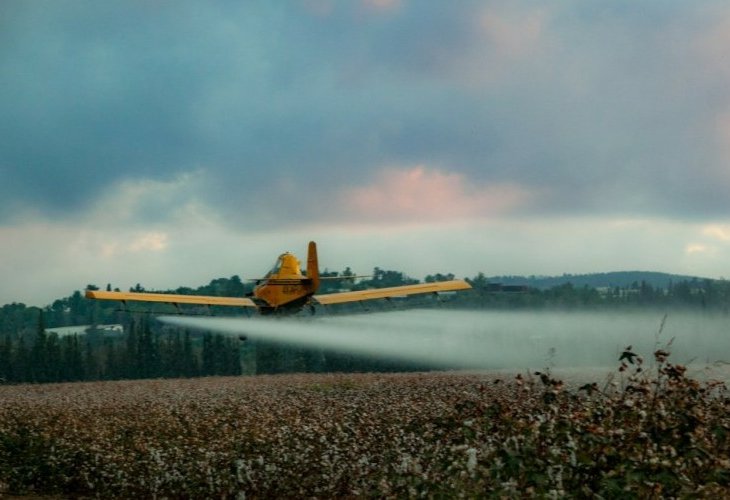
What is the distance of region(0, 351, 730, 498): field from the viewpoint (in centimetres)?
1198

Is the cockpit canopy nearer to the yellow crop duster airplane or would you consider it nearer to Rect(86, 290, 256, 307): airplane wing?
the yellow crop duster airplane

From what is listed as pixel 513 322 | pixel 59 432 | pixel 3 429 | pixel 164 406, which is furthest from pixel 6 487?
pixel 513 322

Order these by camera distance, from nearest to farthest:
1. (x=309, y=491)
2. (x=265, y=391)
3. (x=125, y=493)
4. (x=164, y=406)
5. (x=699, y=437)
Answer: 1. (x=699, y=437)
2. (x=309, y=491)
3. (x=125, y=493)
4. (x=164, y=406)
5. (x=265, y=391)

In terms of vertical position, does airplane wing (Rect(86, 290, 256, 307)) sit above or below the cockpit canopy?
below

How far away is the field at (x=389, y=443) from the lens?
39.3 feet

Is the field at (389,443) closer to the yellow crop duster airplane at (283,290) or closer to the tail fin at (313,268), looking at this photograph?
the yellow crop duster airplane at (283,290)

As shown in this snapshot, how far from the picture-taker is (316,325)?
70.2 meters

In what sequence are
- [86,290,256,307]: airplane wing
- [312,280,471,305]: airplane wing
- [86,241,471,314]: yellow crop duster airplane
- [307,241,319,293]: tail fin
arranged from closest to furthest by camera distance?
[86,290,256,307]: airplane wing, [86,241,471,314]: yellow crop duster airplane, [307,241,319,293]: tail fin, [312,280,471,305]: airplane wing

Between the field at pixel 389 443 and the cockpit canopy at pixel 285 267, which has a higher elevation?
the cockpit canopy at pixel 285 267

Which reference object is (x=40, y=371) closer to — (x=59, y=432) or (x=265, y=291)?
(x=265, y=291)

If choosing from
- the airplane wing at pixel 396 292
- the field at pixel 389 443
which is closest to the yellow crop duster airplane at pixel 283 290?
the airplane wing at pixel 396 292

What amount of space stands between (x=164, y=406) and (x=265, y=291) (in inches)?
1244

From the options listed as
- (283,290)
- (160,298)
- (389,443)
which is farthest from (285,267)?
(389,443)

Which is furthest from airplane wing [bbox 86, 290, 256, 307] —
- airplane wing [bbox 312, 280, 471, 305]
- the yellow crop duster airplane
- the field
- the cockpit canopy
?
the field
